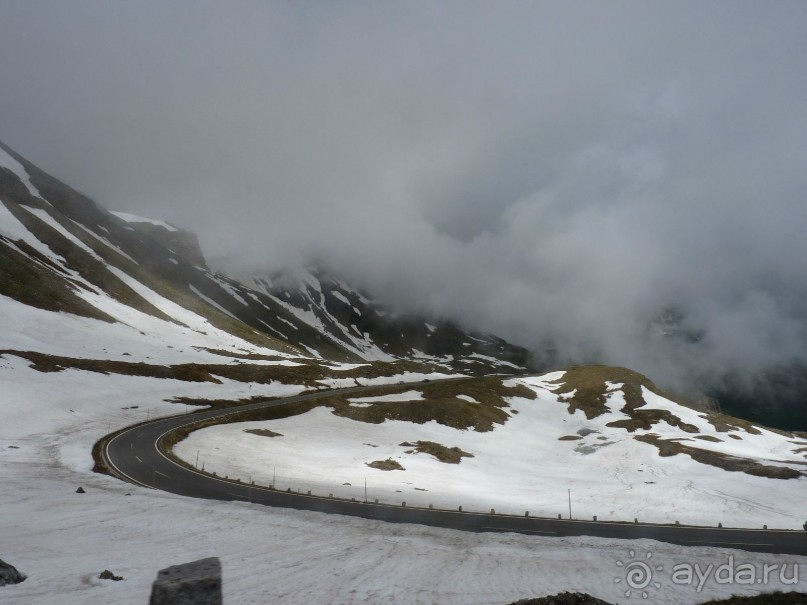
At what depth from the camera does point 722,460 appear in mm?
63969

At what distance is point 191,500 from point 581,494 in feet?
132

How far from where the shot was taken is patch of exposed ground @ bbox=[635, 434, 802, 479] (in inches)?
2260

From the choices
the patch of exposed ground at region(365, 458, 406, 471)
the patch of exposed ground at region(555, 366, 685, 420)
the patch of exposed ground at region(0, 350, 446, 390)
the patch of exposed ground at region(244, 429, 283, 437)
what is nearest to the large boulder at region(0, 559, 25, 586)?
the patch of exposed ground at region(365, 458, 406, 471)

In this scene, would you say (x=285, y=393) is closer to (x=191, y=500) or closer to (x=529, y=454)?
(x=529, y=454)

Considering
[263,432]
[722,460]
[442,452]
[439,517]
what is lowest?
[439,517]

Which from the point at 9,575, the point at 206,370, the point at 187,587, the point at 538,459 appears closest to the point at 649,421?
the point at 538,459

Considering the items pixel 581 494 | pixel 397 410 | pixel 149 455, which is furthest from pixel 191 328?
pixel 581 494

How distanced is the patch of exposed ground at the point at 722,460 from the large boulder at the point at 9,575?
73634 mm

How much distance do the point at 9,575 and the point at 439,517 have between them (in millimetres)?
25595

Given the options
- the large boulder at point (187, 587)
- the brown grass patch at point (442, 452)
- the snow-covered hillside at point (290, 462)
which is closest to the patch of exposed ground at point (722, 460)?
the snow-covered hillside at point (290, 462)

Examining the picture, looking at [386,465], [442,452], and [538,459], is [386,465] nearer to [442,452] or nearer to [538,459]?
[442,452]

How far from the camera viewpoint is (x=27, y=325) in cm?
8731

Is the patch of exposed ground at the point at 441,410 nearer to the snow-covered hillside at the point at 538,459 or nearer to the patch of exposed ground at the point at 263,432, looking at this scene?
the snow-covered hillside at the point at 538,459

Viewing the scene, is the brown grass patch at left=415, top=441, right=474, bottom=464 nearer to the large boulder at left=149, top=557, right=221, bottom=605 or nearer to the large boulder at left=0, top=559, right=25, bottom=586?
the large boulder at left=0, top=559, right=25, bottom=586
